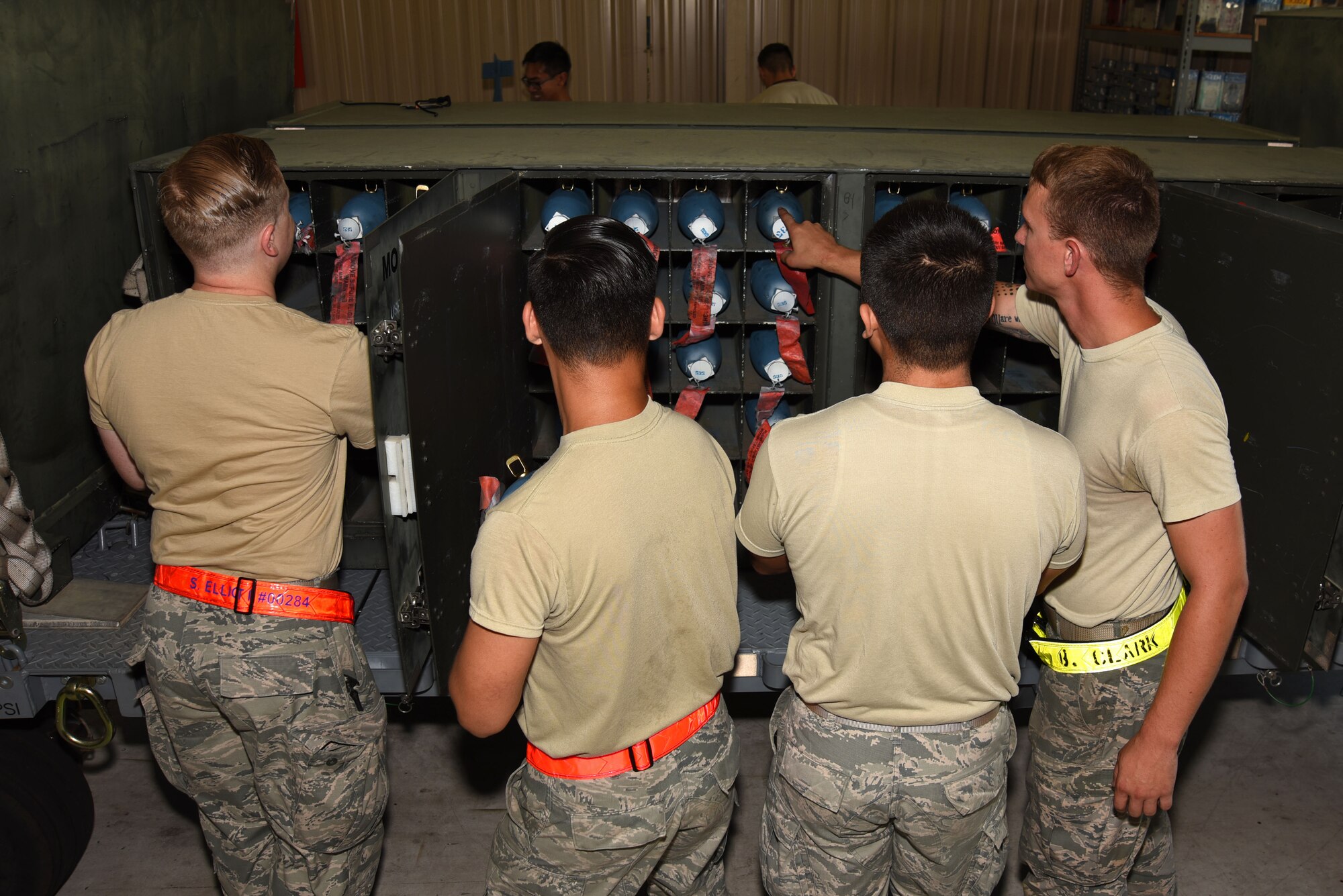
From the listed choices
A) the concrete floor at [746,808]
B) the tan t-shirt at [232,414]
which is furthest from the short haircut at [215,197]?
the concrete floor at [746,808]

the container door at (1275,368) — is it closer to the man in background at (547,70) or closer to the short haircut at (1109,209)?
the short haircut at (1109,209)

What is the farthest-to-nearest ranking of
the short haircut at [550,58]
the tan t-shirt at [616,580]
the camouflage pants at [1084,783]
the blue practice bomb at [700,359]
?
the short haircut at [550,58], the blue practice bomb at [700,359], the camouflage pants at [1084,783], the tan t-shirt at [616,580]

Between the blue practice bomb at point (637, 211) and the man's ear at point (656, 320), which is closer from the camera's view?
the man's ear at point (656, 320)

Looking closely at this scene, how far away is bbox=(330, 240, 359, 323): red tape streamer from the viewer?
2.68 meters

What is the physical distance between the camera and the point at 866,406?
1.87m

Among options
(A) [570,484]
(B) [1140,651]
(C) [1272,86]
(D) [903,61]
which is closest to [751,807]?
(B) [1140,651]

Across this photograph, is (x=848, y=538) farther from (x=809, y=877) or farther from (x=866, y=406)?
(x=809, y=877)

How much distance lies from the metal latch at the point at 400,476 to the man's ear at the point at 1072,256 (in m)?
1.44

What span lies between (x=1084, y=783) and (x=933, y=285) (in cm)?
131

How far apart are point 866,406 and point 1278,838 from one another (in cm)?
255

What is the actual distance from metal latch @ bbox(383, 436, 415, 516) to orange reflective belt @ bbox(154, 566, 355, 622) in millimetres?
291

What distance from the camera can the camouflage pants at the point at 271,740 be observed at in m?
2.27

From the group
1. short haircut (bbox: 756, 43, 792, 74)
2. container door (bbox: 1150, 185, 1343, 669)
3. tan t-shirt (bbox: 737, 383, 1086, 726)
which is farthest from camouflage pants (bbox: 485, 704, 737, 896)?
short haircut (bbox: 756, 43, 792, 74)

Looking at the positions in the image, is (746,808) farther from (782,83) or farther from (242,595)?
(782,83)
